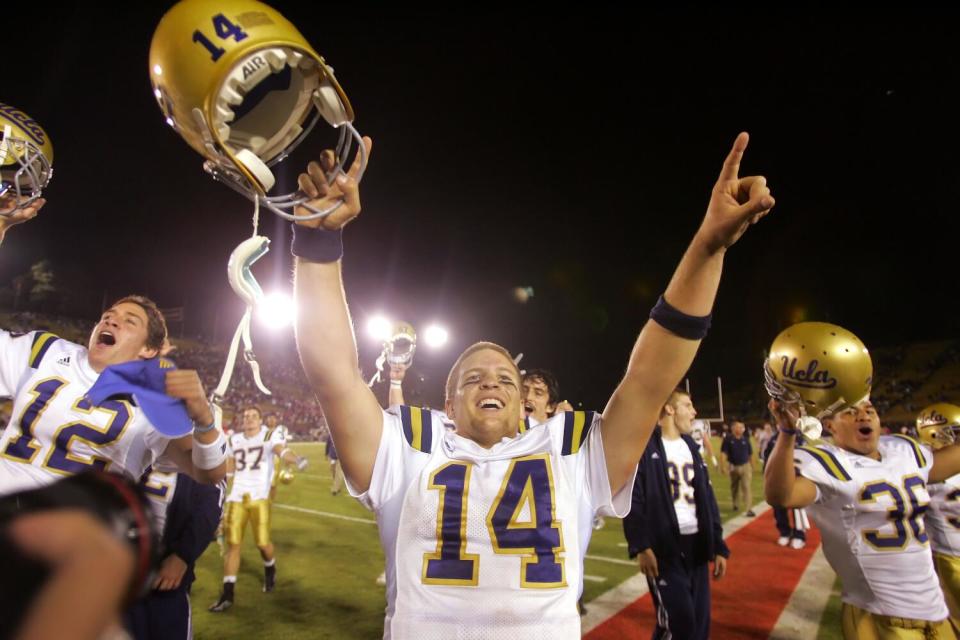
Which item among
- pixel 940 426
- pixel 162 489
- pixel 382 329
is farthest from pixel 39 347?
pixel 940 426

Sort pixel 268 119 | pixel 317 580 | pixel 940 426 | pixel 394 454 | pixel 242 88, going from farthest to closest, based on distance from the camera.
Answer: pixel 317 580
pixel 940 426
pixel 394 454
pixel 268 119
pixel 242 88

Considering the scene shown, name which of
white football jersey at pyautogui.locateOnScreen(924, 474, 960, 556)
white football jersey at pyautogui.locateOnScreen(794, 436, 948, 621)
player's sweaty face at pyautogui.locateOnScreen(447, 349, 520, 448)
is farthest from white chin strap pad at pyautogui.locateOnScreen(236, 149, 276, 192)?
white football jersey at pyautogui.locateOnScreen(924, 474, 960, 556)

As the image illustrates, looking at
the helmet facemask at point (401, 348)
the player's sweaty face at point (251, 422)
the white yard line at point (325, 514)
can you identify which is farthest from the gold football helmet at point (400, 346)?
the white yard line at point (325, 514)

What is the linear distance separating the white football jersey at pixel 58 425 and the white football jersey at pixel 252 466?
429cm

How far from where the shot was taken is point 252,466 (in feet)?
23.2

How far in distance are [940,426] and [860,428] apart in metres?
2.34

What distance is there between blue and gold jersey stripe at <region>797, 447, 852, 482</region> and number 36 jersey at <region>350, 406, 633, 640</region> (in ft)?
7.27

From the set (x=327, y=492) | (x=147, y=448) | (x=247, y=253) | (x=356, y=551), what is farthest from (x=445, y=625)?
(x=327, y=492)

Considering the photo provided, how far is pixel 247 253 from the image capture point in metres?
1.85

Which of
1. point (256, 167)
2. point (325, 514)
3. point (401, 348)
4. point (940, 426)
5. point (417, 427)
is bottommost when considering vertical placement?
point (325, 514)

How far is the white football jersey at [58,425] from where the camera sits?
2.67 metres

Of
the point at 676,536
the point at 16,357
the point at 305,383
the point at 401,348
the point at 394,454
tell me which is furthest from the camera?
the point at 305,383

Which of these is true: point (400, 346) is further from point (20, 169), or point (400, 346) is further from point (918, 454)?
point (918, 454)

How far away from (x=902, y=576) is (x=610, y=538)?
640cm
